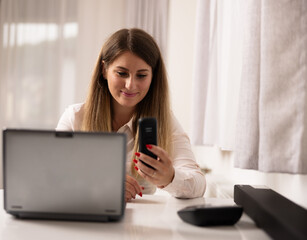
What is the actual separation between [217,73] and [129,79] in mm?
667

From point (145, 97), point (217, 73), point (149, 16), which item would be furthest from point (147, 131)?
point (149, 16)

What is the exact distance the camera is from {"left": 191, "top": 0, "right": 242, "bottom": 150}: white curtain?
5.07 ft

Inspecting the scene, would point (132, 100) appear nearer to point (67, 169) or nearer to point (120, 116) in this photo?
point (120, 116)

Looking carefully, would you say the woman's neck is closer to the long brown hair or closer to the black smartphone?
the long brown hair

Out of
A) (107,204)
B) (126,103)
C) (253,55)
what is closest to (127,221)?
(107,204)

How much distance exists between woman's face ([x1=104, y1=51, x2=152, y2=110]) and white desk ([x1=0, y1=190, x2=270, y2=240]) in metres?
0.65

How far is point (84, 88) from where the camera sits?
A: 3.39m

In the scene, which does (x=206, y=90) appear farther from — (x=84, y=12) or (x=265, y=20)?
(x=84, y=12)

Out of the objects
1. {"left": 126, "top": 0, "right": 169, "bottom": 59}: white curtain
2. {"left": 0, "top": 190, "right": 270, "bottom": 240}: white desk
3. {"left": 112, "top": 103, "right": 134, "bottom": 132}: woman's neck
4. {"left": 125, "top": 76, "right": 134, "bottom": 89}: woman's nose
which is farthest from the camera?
{"left": 126, "top": 0, "right": 169, "bottom": 59}: white curtain

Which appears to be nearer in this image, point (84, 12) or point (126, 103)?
point (126, 103)

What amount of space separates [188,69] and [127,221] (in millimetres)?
2289

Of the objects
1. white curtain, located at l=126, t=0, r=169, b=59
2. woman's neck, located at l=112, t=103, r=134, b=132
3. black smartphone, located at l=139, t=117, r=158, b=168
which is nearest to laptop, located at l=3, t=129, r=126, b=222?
black smartphone, located at l=139, t=117, r=158, b=168

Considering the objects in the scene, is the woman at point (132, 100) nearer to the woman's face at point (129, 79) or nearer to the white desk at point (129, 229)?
the woman's face at point (129, 79)

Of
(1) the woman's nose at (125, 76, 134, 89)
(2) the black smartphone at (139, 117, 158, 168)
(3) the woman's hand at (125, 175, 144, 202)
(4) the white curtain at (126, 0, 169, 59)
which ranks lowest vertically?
(3) the woman's hand at (125, 175, 144, 202)
